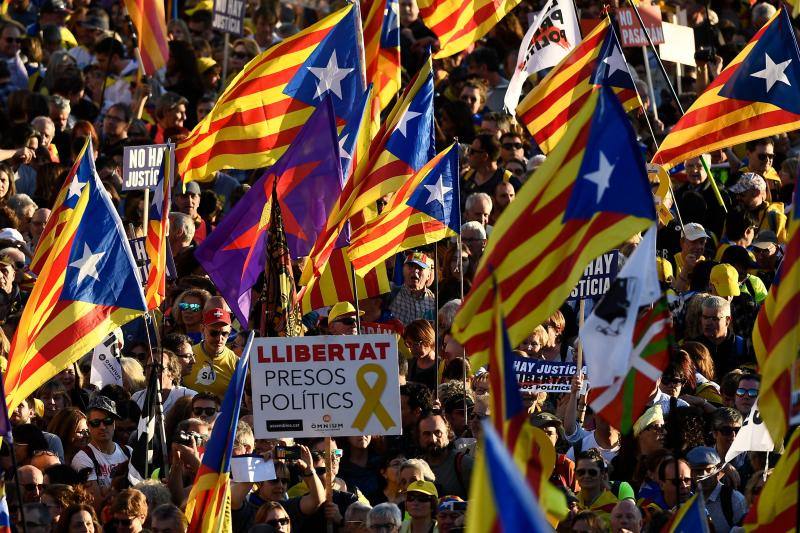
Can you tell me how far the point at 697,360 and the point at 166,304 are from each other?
4.09 meters

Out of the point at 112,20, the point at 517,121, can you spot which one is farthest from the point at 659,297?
the point at 112,20

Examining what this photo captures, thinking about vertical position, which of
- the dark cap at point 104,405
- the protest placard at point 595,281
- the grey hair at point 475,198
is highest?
the grey hair at point 475,198

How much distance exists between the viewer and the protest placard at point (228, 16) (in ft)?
60.7

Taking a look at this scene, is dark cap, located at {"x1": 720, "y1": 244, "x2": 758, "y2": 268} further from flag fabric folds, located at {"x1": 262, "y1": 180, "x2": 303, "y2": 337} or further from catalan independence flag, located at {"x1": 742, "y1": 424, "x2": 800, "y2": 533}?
catalan independence flag, located at {"x1": 742, "y1": 424, "x2": 800, "y2": 533}

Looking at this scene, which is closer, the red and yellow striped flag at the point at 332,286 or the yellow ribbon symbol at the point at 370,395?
the yellow ribbon symbol at the point at 370,395

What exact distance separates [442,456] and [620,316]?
10.1ft

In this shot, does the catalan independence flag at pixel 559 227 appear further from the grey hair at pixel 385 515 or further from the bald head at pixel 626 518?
the bald head at pixel 626 518

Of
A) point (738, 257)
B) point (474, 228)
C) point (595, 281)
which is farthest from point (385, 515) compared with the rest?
point (738, 257)

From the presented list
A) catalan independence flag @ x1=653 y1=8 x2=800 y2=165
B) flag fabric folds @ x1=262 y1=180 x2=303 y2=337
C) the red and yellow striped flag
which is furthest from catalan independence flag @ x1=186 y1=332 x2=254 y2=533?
catalan independence flag @ x1=653 y1=8 x2=800 y2=165

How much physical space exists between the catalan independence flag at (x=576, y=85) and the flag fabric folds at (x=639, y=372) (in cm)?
441

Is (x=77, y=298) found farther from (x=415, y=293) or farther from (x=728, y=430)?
(x=728, y=430)

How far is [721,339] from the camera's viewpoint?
564 inches

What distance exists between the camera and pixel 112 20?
22.1 m

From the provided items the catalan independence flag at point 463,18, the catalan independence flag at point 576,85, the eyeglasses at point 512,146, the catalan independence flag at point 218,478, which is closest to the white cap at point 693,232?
the catalan independence flag at point 576,85
